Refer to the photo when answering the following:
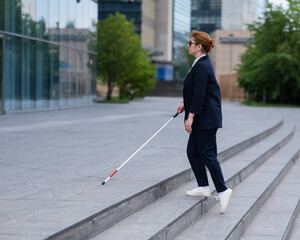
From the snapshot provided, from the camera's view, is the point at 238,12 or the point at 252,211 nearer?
the point at 252,211

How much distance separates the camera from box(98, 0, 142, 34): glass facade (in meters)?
83.5

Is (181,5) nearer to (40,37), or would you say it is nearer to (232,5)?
(232,5)

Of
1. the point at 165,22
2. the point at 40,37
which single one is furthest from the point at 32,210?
the point at 165,22

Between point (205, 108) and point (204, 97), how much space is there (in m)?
0.11

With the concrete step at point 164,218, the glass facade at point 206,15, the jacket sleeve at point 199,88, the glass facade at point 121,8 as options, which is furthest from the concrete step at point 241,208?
the glass facade at point 206,15

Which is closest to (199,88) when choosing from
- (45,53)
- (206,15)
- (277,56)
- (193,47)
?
(193,47)

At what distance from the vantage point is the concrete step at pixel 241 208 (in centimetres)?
494

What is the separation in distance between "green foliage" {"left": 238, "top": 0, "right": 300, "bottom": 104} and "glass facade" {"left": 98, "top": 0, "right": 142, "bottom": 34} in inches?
1733

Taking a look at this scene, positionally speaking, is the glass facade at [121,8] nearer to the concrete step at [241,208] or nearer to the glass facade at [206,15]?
the glass facade at [206,15]

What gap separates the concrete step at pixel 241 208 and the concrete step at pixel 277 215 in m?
0.07

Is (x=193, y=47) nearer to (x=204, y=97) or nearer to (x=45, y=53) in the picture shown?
(x=204, y=97)

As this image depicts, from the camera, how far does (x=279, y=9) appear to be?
41.2m

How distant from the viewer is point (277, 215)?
20.4 ft

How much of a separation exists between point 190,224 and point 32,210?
164cm
